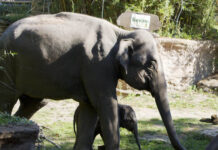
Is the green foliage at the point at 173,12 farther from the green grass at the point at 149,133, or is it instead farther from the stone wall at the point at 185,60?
the green grass at the point at 149,133

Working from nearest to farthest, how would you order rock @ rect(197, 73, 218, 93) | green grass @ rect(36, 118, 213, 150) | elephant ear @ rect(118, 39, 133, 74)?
elephant ear @ rect(118, 39, 133, 74)
green grass @ rect(36, 118, 213, 150)
rock @ rect(197, 73, 218, 93)

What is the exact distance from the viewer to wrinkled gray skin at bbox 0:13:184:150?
4973mm

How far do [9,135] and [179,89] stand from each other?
942 centimetres

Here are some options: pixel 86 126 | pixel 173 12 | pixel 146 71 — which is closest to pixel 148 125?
pixel 86 126

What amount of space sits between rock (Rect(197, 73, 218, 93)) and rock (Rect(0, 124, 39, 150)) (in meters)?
9.50

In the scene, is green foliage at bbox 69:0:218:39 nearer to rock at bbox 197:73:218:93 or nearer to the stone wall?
the stone wall

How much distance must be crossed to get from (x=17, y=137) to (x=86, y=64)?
2.02 metres

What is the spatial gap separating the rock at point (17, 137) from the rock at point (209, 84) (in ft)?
31.2

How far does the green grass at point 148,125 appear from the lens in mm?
6534

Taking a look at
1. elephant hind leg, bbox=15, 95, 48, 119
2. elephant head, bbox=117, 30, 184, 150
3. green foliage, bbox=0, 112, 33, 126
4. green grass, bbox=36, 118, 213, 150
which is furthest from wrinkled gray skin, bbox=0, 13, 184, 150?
green foliage, bbox=0, 112, 33, 126

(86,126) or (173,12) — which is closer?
(86,126)

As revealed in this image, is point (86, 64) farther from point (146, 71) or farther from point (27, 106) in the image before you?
point (27, 106)

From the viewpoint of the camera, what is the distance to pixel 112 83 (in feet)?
16.4

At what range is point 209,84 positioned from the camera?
12141mm
